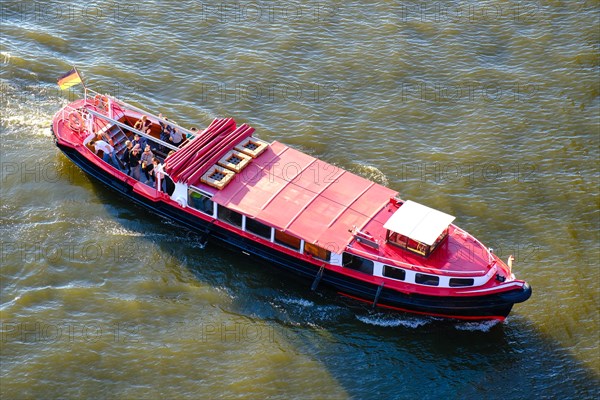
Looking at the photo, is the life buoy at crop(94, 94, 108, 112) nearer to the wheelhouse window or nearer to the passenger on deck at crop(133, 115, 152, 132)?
the passenger on deck at crop(133, 115, 152, 132)

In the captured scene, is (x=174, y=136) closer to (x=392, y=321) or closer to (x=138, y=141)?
(x=138, y=141)

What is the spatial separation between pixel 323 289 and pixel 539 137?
16.4 meters

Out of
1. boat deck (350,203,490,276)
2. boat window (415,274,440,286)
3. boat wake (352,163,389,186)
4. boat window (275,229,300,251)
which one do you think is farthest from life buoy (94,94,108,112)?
boat window (415,274,440,286)

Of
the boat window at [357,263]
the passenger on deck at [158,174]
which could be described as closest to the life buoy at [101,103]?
the passenger on deck at [158,174]

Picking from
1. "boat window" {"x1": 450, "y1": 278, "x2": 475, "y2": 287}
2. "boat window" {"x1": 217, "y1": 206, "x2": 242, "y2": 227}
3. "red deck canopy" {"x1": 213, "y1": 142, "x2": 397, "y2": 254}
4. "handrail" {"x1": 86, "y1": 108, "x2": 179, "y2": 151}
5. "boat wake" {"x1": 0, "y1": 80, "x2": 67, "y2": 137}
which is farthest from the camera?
"boat wake" {"x1": 0, "y1": 80, "x2": 67, "y2": 137}

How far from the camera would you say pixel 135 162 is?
39.3 meters

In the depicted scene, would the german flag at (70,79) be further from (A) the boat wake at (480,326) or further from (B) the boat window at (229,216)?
(A) the boat wake at (480,326)

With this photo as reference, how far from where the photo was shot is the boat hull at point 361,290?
111 feet

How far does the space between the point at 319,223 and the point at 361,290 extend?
3385 millimetres

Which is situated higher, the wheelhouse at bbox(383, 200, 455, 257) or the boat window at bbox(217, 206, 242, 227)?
the wheelhouse at bbox(383, 200, 455, 257)

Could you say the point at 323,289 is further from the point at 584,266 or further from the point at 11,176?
the point at 11,176

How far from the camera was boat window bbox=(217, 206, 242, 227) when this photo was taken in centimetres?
3625

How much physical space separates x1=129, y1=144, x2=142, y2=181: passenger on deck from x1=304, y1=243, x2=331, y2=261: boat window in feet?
31.0

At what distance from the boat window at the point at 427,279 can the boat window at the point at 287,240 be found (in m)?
5.35
